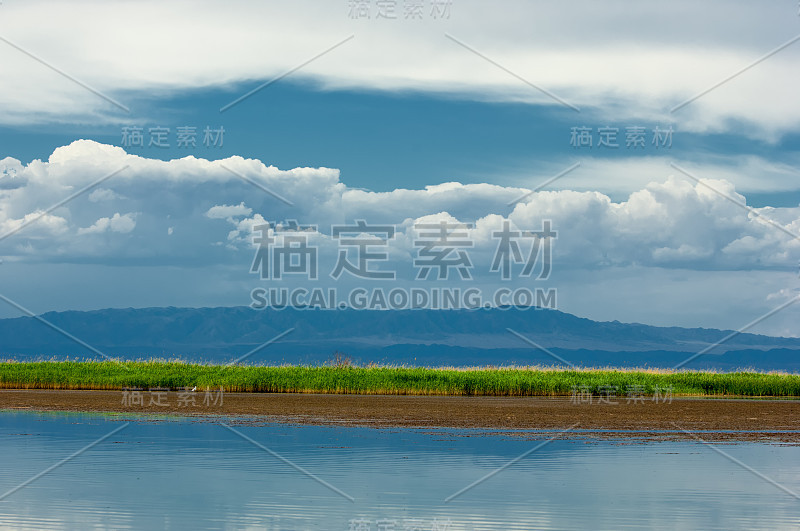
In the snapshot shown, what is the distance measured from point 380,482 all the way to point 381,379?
3270 cm

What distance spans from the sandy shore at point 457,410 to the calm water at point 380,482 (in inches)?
195

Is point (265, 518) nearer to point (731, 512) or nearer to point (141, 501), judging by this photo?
point (141, 501)

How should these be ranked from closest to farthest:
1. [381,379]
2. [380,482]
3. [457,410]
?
[380,482]
[457,410]
[381,379]

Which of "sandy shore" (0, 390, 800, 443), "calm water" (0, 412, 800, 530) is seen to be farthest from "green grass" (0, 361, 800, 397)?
"calm water" (0, 412, 800, 530)

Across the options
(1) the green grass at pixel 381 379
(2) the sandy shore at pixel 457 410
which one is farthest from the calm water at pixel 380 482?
(1) the green grass at pixel 381 379

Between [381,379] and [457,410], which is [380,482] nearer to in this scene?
[457,410]

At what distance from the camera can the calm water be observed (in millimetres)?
15281

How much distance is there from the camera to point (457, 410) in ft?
129

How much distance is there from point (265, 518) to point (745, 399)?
42.5 meters

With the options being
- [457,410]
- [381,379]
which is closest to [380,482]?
[457,410]

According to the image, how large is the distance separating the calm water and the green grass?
23.1 metres

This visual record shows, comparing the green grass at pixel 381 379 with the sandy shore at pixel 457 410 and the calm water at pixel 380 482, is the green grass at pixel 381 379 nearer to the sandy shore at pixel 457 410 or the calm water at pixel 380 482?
the sandy shore at pixel 457 410

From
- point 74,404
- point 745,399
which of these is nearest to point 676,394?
point 745,399

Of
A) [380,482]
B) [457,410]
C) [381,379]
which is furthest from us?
[381,379]
